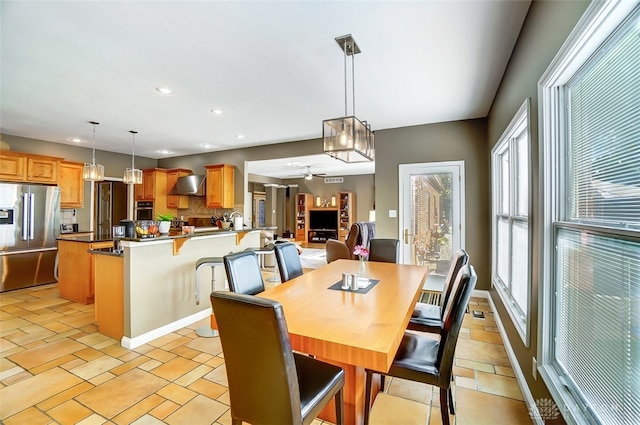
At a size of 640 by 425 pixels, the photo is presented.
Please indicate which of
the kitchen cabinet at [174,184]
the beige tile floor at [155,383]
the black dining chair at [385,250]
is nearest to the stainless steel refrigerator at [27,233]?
the beige tile floor at [155,383]

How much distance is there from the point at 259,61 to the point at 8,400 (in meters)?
3.22

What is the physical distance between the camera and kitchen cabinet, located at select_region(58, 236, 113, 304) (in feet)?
13.2

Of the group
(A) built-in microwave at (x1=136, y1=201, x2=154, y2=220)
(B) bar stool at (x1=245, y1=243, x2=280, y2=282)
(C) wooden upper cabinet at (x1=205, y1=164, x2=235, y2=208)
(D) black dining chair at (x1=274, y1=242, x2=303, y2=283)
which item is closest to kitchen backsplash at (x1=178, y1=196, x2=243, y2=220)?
(C) wooden upper cabinet at (x1=205, y1=164, x2=235, y2=208)

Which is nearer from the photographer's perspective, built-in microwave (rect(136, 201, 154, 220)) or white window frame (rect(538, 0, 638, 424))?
white window frame (rect(538, 0, 638, 424))

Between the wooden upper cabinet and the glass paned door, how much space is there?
143 inches

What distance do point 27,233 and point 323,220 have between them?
26.2 feet

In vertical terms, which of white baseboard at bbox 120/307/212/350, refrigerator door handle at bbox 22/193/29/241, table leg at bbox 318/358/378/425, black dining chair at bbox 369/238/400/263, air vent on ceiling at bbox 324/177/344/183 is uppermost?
air vent on ceiling at bbox 324/177/344/183

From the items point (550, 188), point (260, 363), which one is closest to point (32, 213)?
point (260, 363)

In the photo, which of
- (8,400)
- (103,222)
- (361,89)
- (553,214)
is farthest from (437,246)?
(103,222)

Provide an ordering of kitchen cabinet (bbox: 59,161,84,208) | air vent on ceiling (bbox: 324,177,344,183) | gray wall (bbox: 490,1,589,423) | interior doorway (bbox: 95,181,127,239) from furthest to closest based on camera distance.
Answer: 1. air vent on ceiling (bbox: 324,177,344,183)
2. interior doorway (bbox: 95,181,127,239)
3. kitchen cabinet (bbox: 59,161,84,208)
4. gray wall (bbox: 490,1,589,423)

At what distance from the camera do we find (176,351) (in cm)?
279

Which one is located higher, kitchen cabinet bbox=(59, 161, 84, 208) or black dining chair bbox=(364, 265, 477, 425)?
kitchen cabinet bbox=(59, 161, 84, 208)

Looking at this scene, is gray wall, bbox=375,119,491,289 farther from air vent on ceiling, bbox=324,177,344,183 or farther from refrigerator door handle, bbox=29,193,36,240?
refrigerator door handle, bbox=29,193,36,240

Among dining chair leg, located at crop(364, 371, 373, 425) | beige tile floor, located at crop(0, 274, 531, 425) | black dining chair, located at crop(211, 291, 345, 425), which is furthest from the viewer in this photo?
beige tile floor, located at crop(0, 274, 531, 425)
